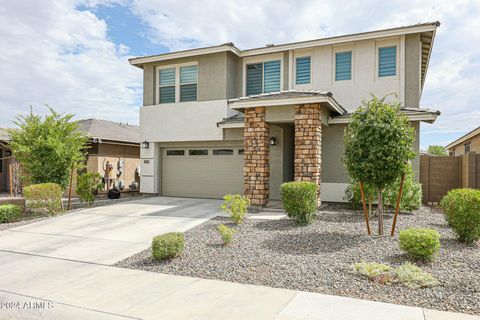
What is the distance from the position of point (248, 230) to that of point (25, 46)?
9.91m

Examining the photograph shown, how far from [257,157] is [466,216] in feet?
19.5

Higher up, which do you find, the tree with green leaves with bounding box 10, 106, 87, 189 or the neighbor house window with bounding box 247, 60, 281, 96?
the neighbor house window with bounding box 247, 60, 281, 96

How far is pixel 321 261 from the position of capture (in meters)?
5.62

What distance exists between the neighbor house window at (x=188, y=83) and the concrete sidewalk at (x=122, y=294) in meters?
8.07

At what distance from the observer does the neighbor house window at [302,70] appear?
13130mm

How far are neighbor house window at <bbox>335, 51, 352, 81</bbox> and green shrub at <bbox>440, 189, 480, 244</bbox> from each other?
23.3 ft

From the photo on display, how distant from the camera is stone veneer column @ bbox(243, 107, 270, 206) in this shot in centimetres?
1084

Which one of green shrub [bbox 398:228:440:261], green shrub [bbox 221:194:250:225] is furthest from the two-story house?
green shrub [bbox 398:228:440:261]

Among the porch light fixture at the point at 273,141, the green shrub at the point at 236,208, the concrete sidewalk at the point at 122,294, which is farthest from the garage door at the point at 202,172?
the concrete sidewalk at the point at 122,294

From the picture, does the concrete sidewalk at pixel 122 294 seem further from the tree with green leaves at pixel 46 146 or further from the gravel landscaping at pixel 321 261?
the tree with green leaves at pixel 46 146

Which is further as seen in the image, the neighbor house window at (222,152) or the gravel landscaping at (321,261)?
the neighbor house window at (222,152)

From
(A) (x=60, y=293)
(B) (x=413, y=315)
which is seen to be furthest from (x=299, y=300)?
(A) (x=60, y=293)

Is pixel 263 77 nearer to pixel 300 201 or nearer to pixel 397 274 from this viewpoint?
pixel 300 201

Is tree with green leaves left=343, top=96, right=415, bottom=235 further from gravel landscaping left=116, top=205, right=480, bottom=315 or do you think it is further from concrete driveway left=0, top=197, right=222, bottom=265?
concrete driveway left=0, top=197, right=222, bottom=265
